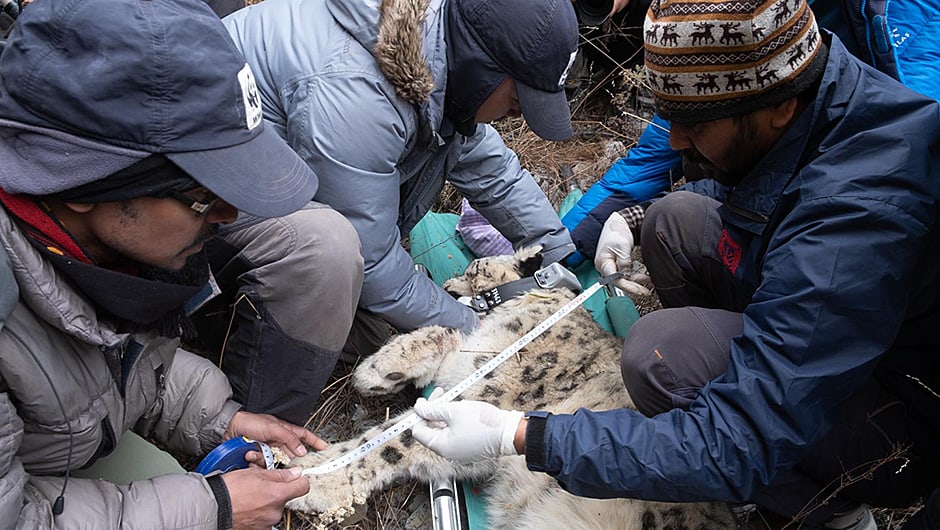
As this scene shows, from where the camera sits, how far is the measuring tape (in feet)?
8.83

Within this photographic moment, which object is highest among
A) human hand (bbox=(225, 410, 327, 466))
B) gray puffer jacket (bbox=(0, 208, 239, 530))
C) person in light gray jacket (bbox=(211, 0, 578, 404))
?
person in light gray jacket (bbox=(211, 0, 578, 404))

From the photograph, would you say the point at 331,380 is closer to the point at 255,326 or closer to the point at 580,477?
the point at 255,326

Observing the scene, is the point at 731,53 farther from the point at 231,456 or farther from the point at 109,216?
the point at 231,456

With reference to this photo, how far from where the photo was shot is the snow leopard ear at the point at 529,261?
3719 mm

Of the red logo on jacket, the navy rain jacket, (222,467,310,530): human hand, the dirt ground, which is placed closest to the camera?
the navy rain jacket

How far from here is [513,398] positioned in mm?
3002

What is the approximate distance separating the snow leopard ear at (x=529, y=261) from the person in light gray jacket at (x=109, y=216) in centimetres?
179

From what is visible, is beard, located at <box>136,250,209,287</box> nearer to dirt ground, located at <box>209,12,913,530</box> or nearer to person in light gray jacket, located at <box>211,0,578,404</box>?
person in light gray jacket, located at <box>211,0,578,404</box>

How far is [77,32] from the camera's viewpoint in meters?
1.59

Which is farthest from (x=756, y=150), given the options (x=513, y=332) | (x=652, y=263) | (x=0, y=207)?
(x=0, y=207)

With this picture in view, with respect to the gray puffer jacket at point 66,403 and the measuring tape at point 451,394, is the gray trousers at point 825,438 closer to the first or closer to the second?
the measuring tape at point 451,394

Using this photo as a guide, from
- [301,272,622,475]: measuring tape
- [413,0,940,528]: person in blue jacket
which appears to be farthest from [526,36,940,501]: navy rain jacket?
[301,272,622,475]: measuring tape

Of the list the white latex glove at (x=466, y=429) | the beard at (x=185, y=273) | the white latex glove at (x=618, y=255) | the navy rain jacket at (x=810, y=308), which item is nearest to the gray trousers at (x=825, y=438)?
the navy rain jacket at (x=810, y=308)

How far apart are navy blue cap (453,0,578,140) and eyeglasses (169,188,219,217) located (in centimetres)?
137
